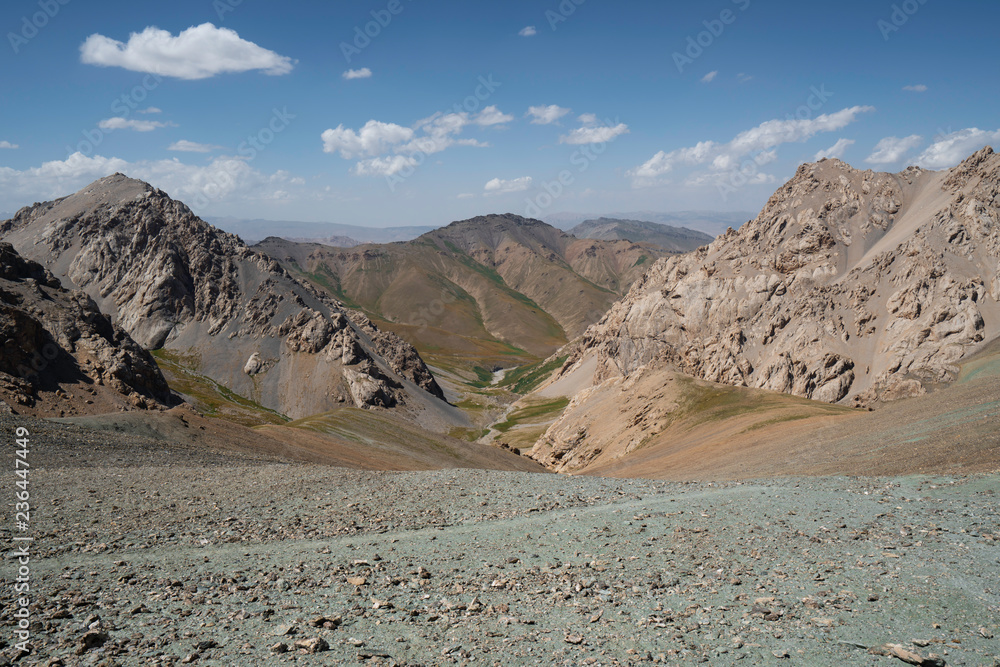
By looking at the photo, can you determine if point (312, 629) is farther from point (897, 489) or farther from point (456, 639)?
point (897, 489)

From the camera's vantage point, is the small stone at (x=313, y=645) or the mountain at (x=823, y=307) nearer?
the small stone at (x=313, y=645)

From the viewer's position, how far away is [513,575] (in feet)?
47.4

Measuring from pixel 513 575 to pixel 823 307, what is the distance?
3720 inches

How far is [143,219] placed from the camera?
485 ft

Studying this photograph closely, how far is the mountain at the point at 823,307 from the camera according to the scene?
238 feet

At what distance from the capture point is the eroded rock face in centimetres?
7594

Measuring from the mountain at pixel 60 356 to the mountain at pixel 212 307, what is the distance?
4626cm

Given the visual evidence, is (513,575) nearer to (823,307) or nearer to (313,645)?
(313,645)

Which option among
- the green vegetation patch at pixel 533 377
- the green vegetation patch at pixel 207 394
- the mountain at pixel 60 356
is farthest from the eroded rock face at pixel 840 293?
the mountain at pixel 60 356

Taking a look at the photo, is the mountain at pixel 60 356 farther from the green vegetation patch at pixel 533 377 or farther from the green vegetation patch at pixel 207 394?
the green vegetation patch at pixel 533 377

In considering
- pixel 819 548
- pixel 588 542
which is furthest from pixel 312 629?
pixel 819 548

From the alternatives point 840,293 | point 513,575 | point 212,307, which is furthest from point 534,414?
point 513,575

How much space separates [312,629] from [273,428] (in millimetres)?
52332

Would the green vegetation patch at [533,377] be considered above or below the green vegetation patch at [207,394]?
below
